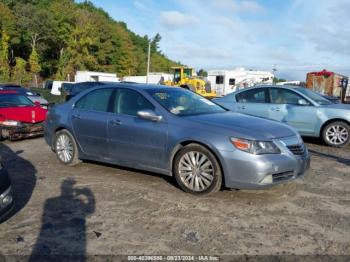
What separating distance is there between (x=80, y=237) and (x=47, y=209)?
1014 millimetres

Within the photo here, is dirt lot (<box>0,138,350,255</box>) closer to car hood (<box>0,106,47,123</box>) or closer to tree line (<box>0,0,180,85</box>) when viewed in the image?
car hood (<box>0,106,47,123</box>)

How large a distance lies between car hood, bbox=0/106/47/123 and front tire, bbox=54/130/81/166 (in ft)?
11.4

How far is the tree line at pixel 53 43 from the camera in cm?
5909

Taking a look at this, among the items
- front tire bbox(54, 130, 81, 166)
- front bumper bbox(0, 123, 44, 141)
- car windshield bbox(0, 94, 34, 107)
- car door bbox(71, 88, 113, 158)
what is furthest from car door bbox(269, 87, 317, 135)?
car windshield bbox(0, 94, 34, 107)

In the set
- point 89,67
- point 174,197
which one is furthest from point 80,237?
point 89,67

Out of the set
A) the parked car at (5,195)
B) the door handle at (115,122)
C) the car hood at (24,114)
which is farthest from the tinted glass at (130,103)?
the car hood at (24,114)

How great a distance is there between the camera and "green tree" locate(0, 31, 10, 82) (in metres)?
53.9

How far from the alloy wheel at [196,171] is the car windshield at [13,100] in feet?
23.2

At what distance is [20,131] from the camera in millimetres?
9797

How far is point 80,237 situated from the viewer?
12.8 feet

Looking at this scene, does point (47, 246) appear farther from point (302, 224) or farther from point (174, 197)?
point (302, 224)

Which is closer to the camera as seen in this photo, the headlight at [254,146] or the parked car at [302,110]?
the headlight at [254,146]

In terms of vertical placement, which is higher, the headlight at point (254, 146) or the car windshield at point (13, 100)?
the car windshield at point (13, 100)

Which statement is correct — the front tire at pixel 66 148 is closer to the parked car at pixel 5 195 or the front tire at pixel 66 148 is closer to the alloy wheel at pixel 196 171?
the alloy wheel at pixel 196 171
